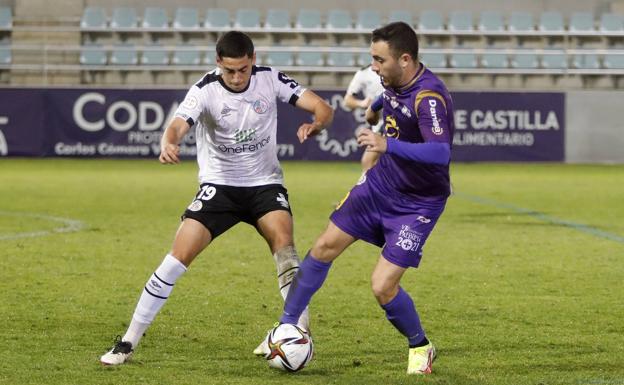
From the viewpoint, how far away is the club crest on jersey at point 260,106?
6375 mm

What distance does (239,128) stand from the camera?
6355 mm

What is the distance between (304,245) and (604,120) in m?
16.3

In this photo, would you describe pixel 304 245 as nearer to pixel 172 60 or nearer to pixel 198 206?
pixel 198 206

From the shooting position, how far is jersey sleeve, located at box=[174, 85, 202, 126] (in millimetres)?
6094

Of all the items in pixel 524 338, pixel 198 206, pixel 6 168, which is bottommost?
pixel 6 168

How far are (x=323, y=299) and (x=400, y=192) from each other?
2.72m

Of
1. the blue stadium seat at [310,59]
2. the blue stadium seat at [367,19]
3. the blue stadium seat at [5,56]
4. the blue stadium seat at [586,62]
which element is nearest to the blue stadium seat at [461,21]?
the blue stadium seat at [367,19]

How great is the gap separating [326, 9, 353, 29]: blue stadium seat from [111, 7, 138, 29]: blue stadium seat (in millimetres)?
4709

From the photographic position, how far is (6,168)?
23.0 meters

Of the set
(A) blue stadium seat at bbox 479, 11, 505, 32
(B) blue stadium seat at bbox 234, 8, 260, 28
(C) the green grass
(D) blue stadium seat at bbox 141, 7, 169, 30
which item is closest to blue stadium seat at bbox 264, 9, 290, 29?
(B) blue stadium seat at bbox 234, 8, 260, 28

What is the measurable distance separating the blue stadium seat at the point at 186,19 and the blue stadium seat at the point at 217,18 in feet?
0.88

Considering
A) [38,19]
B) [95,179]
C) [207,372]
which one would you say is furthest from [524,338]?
[38,19]

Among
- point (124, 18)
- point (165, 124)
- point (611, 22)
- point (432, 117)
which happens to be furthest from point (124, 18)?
point (432, 117)

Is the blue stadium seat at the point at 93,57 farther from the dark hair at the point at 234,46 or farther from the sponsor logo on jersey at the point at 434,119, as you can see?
the sponsor logo on jersey at the point at 434,119
